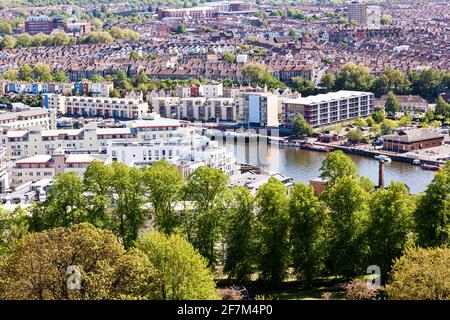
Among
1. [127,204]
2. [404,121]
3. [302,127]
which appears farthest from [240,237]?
[404,121]

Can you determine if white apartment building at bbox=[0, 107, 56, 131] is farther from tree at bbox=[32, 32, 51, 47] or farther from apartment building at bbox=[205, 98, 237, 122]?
tree at bbox=[32, 32, 51, 47]

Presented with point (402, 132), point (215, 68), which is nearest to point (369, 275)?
point (402, 132)

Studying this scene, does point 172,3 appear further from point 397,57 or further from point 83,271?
point 83,271

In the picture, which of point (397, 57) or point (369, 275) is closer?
point (369, 275)

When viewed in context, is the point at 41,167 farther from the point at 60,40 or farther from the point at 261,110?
the point at 60,40

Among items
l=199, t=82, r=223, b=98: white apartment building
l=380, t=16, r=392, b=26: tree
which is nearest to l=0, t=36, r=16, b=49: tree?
l=199, t=82, r=223, b=98: white apartment building

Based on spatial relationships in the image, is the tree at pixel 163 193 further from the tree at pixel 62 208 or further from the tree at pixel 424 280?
the tree at pixel 424 280
